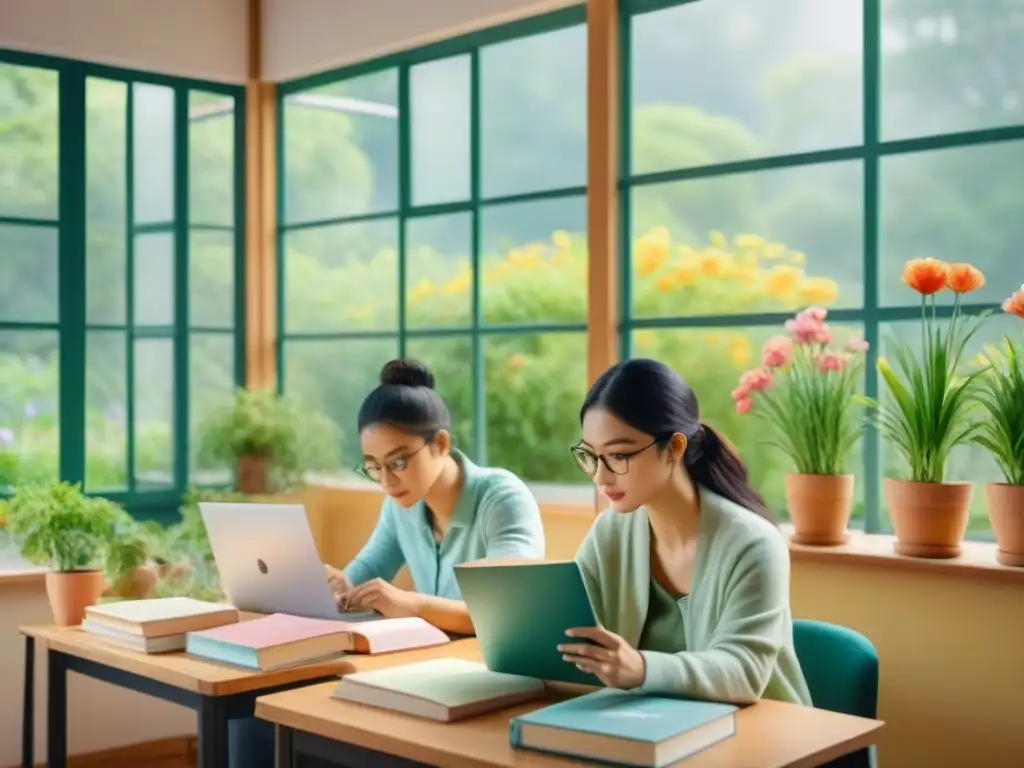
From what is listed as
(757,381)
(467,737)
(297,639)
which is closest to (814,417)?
(757,381)

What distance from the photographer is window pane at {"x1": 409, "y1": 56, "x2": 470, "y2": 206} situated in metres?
4.42

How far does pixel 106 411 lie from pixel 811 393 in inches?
103

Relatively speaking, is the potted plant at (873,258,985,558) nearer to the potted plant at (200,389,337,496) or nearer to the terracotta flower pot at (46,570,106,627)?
the terracotta flower pot at (46,570,106,627)

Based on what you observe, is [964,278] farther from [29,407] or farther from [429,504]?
[29,407]

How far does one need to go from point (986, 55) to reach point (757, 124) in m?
0.66

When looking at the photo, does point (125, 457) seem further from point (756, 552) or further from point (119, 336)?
point (756, 552)

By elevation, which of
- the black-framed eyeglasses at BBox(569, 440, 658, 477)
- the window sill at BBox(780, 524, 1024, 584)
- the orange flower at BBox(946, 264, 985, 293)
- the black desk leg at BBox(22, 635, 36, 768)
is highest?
the orange flower at BBox(946, 264, 985, 293)

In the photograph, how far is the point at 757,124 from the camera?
362 cm

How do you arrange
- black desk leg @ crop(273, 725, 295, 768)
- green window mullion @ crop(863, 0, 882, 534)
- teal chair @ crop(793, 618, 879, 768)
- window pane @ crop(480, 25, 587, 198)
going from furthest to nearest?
1. window pane @ crop(480, 25, 587, 198)
2. green window mullion @ crop(863, 0, 882, 534)
3. teal chair @ crop(793, 618, 879, 768)
4. black desk leg @ crop(273, 725, 295, 768)

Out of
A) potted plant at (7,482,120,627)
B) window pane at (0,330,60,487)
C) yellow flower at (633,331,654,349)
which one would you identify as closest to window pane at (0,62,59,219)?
window pane at (0,330,60,487)

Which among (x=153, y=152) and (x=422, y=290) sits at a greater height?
(x=153, y=152)

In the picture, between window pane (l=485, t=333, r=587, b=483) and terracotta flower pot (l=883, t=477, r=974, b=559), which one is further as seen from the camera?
window pane (l=485, t=333, r=587, b=483)

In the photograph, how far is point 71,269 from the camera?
15.1 ft

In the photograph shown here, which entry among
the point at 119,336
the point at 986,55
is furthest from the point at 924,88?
the point at 119,336
